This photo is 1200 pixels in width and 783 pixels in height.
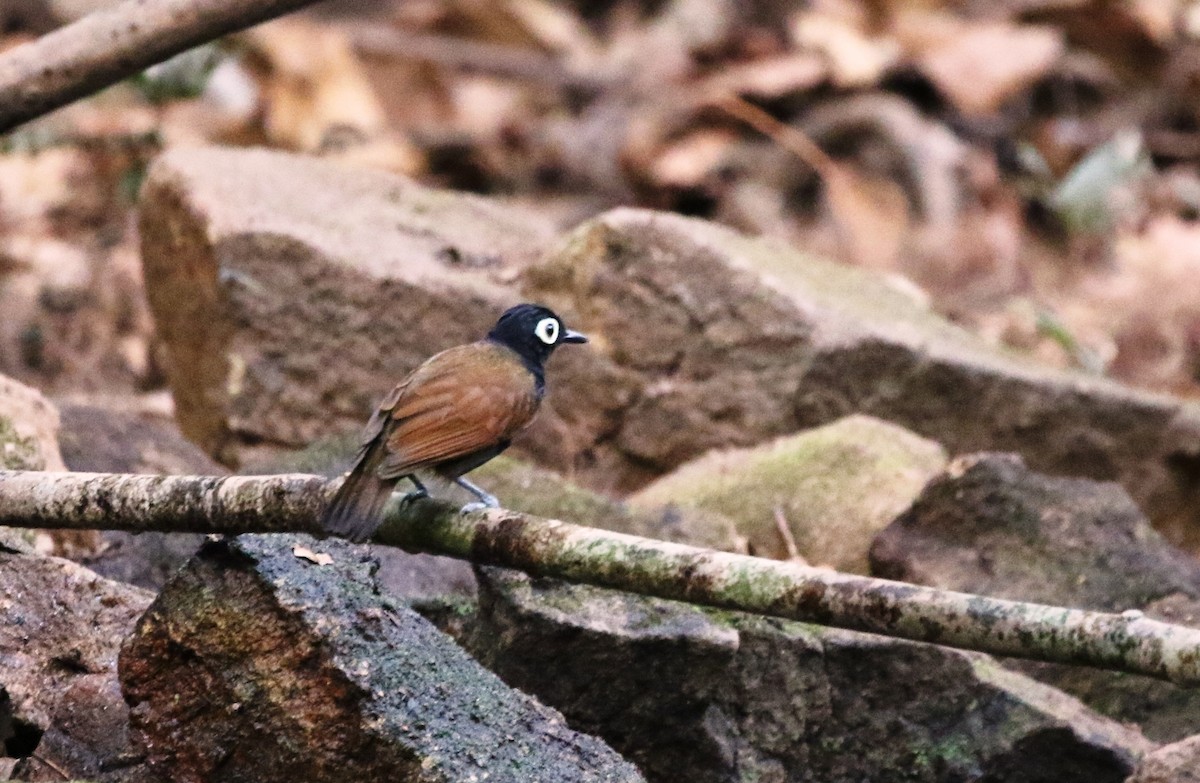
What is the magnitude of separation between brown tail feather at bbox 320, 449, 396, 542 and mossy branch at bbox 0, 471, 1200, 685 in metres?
0.03

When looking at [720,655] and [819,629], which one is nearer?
[720,655]

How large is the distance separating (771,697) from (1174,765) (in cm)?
100

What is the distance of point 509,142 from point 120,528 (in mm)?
9036

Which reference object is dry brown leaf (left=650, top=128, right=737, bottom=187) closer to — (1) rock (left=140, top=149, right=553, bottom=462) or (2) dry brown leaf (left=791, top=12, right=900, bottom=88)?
(2) dry brown leaf (left=791, top=12, right=900, bottom=88)

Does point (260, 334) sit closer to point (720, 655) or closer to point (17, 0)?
point (720, 655)

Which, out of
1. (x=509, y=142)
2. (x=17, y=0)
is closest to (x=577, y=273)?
(x=509, y=142)

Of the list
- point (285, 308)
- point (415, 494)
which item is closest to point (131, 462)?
point (285, 308)

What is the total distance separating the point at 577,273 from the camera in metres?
6.47

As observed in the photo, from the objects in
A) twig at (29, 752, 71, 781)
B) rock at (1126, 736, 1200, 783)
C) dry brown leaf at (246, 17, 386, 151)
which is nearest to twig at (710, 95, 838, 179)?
dry brown leaf at (246, 17, 386, 151)

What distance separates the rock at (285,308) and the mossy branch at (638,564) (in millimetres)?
2366

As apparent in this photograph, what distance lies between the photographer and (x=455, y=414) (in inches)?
162

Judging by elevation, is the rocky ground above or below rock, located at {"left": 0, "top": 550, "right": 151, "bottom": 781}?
below

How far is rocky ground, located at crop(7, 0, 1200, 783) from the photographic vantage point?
350cm

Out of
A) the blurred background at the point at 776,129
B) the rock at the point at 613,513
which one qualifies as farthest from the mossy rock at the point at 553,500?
the blurred background at the point at 776,129
